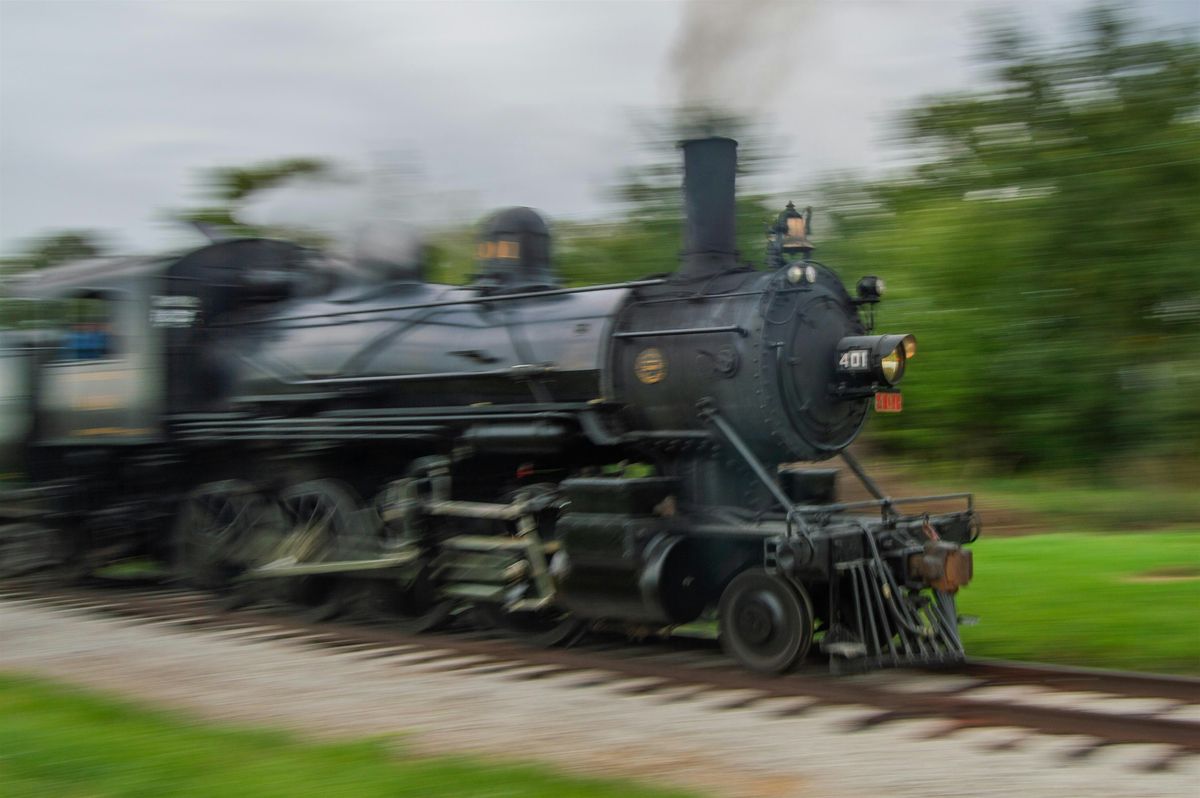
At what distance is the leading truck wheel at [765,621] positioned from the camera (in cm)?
656

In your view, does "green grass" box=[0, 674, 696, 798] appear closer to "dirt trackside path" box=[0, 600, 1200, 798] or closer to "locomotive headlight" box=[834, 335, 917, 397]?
"dirt trackside path" box=[0, 600, 1200, 798]

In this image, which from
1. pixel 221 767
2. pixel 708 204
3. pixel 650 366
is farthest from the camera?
pixel 708 204

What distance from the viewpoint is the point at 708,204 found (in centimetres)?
771

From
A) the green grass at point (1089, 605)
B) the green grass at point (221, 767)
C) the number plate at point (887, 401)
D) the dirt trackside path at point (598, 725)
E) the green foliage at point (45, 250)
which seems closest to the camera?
the green grass at point (221, 767)

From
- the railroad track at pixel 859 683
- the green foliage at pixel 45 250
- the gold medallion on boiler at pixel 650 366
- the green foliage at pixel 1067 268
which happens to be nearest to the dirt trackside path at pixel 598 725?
the railroad track at pixel 859 683

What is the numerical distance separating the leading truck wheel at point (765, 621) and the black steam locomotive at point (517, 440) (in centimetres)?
2

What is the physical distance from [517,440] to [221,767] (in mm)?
3476

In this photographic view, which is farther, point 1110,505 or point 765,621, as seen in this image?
point 1110,505

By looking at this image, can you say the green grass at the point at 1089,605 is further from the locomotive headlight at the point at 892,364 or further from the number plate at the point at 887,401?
the locomotive headlight at the point at 892,364

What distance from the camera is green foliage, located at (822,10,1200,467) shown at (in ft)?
49.3

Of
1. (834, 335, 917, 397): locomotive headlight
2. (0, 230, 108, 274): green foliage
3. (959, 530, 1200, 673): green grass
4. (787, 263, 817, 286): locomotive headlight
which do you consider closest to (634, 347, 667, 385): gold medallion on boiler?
(787, 263, 817, 286): locomotive headlight

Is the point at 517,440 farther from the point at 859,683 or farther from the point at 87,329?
the point at 87,329

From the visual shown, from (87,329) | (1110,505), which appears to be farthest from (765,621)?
(1110,505)

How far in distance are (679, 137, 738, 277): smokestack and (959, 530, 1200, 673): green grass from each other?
306 centimetres
